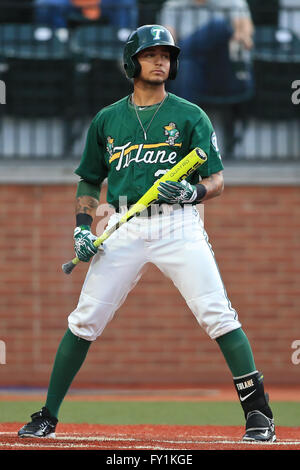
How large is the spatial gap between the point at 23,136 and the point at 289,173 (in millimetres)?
2905

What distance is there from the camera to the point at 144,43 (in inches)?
212

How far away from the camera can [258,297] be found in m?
10.6

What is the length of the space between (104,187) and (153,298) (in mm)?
1282

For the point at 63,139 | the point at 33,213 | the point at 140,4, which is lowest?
the point at 33,213

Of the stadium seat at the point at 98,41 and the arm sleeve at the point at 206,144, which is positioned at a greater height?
the stadium seat at the point at 98,41

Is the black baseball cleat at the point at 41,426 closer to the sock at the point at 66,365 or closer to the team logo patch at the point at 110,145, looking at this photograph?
the sock at the point at 66,365

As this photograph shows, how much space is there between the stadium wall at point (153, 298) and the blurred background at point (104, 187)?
0.04ft

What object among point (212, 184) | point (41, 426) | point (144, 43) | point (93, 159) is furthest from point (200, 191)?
point (41, 426)

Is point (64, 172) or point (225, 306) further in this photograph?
→ point (64, 172)

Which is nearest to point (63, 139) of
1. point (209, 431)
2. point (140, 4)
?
point (140, 4)

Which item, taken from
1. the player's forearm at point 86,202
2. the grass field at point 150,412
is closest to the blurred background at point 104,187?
the grass field at point 150,412

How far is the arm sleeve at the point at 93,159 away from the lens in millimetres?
5613

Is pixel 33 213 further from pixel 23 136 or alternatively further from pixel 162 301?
pixel 162 301
